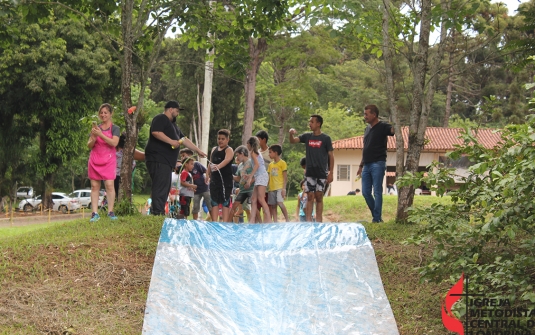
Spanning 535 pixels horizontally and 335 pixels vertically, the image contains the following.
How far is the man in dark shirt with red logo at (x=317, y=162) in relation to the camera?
32.4ft

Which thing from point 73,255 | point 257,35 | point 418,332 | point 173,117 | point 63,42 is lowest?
point 418,332

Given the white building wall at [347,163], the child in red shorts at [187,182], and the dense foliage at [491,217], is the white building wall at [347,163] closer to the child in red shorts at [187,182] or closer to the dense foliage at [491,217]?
the child in red shorts at [187,182]

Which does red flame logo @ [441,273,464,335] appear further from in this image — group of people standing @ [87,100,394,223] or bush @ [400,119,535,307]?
group of people standing @ [87,100,394,223]

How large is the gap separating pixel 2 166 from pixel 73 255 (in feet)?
75.5

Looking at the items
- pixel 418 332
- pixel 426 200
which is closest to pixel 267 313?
pixel 418 332

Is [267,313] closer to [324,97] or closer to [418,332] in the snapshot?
[418,332]

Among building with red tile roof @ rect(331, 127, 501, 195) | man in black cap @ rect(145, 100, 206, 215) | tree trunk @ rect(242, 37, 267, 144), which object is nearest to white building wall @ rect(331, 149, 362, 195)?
building with red tile roof @ rect(331, 127, 501, 195)

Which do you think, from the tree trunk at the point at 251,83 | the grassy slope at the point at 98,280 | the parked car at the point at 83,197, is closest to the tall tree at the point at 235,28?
the grassy slope at the point at 98,280

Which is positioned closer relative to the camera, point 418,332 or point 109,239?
point 418,332

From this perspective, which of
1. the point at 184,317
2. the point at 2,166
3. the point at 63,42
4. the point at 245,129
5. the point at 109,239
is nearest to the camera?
the point at 184,317

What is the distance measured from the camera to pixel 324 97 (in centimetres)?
4656

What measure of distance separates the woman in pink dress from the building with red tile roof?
27001 millimetres

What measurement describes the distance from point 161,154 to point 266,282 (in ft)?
10.2

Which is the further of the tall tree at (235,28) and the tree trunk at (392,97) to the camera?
the tall tree at (235,28)
